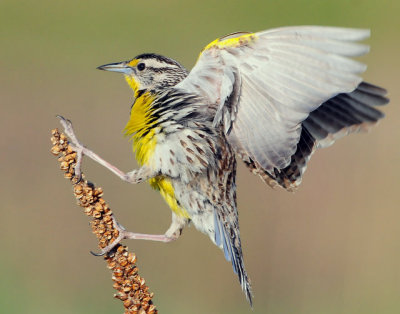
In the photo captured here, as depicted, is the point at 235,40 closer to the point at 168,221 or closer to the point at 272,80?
the point at 272,80

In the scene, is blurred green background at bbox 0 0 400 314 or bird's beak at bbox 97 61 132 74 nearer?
bird's beak at bbox 97 61 132 74

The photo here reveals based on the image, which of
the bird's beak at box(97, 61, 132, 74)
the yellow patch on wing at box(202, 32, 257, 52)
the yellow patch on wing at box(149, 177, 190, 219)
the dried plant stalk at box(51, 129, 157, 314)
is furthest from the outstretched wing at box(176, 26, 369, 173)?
the dried plant stalk at box(51, 129, 157, 314)

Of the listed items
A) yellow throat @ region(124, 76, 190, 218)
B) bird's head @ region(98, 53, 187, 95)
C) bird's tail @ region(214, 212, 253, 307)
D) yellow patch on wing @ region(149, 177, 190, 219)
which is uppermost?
bird's head @ region(98, 53, 187, 95)

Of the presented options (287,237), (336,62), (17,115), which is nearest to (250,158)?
(336,62)

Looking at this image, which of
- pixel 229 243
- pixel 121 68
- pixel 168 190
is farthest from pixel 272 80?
pixel 121 68

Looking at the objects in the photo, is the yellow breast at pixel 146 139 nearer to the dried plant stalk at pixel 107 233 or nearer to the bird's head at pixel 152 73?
the bird's head at pixel 152 73

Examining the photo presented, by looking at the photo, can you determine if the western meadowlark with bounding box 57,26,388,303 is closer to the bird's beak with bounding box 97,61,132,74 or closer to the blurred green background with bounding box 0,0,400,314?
the bird's beak with bounding box 97,61,132,74
